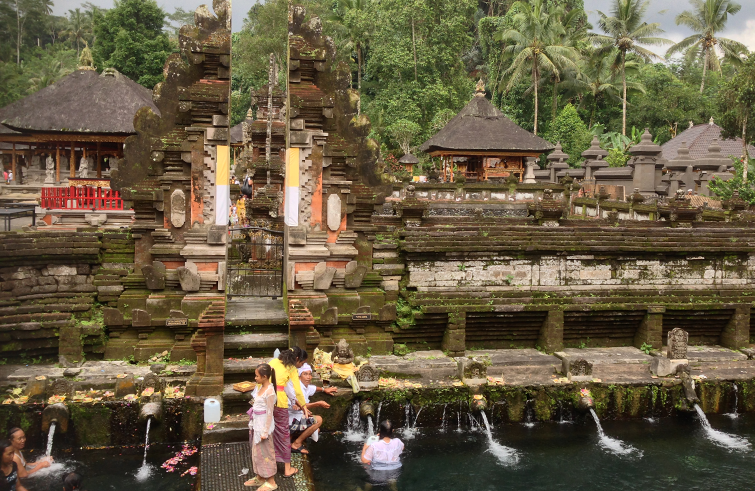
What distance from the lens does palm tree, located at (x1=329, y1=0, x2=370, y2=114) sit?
47750 millimetres

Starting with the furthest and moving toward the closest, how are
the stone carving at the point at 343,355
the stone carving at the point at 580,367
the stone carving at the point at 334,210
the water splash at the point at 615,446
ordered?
1. the stone carving at the point at 334,210
2. the stone carving at the point at 580,367
3. the stone carving at the point at 343,355
4. the water splash at the point at 615,446

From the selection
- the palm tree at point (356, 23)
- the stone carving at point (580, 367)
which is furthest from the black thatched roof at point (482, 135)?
the stone carving at point (580, 367)

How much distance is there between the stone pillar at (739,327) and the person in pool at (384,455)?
25.3 feet

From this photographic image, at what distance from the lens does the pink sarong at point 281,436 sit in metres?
7.54

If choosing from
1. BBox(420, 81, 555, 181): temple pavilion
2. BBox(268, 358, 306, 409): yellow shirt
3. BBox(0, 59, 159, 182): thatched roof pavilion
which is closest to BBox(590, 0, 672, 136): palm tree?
BBox(420, 81, 555, 181): temple pavilion

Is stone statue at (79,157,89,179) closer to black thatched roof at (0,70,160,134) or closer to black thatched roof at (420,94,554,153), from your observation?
black thatched roof at (0,70,160,134)

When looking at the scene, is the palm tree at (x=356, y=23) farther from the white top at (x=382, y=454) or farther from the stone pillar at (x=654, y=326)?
the white top at (x=382, y=454)

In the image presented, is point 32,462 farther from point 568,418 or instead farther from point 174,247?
point 568,418

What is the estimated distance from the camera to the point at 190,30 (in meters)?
10.7

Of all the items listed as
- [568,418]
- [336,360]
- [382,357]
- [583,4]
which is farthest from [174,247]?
[583,4]

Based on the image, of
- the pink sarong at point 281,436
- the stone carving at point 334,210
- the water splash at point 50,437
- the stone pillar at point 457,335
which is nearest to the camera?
the pink sarong at point 281,436

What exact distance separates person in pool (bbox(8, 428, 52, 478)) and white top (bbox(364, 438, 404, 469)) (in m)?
4.11

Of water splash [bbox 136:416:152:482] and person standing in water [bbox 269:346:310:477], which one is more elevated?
person standing in water [bbox 269:346:310:477]

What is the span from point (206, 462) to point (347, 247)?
4556mm
